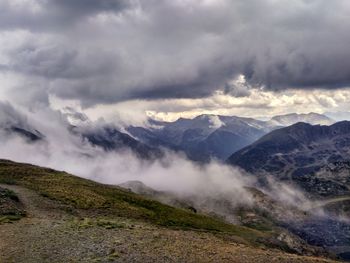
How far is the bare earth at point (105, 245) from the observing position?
40688 mm

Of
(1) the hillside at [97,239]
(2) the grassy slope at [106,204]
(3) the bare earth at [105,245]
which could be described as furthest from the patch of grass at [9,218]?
(2) the grassy slope at [106,204]

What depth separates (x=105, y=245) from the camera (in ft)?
146

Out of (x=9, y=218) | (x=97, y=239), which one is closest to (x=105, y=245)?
(x=97, y=239)

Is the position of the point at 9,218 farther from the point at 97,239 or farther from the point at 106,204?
the point at 106,204

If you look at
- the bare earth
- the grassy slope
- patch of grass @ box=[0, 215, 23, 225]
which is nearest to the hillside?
the bare earth

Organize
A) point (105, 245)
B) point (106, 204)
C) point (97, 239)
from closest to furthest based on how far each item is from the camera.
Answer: point (105, 245) < point (97, 239) < point (106, 204)

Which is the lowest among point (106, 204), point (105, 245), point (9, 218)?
point (105, 245)

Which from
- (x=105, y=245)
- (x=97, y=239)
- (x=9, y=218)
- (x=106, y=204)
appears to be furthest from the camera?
(x=106, y=204)

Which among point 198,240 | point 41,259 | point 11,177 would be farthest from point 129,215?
point 11,177

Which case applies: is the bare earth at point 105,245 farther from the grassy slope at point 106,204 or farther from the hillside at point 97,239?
the grassy slope at point 106,204

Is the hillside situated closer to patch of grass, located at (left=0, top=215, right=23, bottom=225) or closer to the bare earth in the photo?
the bare earth

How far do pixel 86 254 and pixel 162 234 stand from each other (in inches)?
567

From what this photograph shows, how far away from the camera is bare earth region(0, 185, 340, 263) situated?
133ft

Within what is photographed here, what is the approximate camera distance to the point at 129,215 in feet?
235
